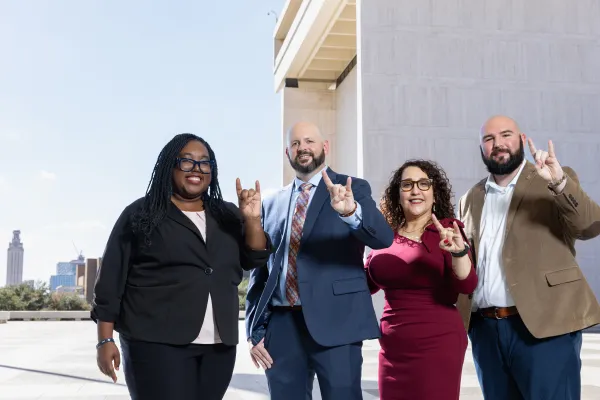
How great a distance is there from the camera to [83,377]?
8.20m

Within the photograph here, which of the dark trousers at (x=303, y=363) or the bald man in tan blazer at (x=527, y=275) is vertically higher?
the bald man in tan blazer at (x=527, y=275)

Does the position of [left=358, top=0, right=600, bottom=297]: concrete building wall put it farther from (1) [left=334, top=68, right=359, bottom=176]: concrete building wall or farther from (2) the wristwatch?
(2) the wristwatch

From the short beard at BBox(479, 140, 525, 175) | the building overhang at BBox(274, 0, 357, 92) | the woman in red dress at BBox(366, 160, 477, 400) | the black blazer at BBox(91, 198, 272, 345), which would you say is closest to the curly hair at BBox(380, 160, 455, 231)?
the woman in red dress at BBox(366, 160, 477, 400)

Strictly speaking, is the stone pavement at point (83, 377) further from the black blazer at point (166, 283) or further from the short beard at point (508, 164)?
the black blazer at point (166, 283)

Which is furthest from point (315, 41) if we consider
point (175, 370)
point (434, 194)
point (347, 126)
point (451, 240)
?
point (175, 370)

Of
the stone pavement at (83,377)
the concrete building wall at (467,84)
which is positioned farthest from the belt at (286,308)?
the concrete building wall at (467,84)

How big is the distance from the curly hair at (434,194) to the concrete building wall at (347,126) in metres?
19.7

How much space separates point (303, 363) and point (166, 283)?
2.88ft

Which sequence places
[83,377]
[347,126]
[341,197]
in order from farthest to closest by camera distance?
1. [347,126]
2. [83,377]
3. [341,197]

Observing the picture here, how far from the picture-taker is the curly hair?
3.64m

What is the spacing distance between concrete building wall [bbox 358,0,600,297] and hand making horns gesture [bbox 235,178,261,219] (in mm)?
13466

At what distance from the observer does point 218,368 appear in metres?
2.74

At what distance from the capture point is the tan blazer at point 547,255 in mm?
3158

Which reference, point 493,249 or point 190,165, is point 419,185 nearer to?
point 493,249
